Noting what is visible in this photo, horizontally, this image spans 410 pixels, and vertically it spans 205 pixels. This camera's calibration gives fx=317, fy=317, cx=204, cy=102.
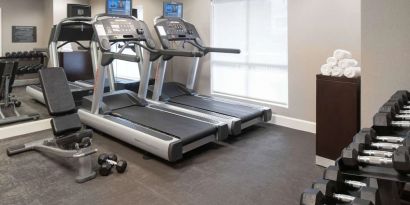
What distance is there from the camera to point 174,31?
532cm

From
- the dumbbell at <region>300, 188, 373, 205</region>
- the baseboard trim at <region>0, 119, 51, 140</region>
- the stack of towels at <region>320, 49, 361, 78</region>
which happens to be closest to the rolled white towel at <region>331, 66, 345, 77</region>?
the stack of towels at <region>320, 49, 361, 78</region>

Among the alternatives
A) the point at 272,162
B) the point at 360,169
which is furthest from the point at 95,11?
the point at 360,169

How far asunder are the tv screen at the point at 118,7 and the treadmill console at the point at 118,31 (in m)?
0.09

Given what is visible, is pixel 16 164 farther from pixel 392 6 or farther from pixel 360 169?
pixel 392 6

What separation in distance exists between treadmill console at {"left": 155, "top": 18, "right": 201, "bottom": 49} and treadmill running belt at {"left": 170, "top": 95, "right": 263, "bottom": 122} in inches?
37.1

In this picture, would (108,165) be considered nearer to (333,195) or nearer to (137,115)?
(137,115)

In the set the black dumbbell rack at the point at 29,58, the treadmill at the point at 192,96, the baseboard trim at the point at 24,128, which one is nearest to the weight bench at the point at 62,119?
the baseboard trim at the point at 24,128

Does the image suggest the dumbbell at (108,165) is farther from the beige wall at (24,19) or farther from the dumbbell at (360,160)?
the beige wall at (24,19)

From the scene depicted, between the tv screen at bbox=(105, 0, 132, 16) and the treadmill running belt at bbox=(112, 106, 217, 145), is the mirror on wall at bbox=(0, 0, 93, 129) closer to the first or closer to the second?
the tv screen at bbox=(105, 0, 132, 16)

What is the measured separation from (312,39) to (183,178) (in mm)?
2666

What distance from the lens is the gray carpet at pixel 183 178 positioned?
8.82 feet

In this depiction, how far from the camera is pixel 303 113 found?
460cm

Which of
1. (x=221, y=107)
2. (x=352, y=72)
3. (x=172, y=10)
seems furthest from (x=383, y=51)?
(x=172, y=10)

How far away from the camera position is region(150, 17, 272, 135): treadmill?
14.5 ft
